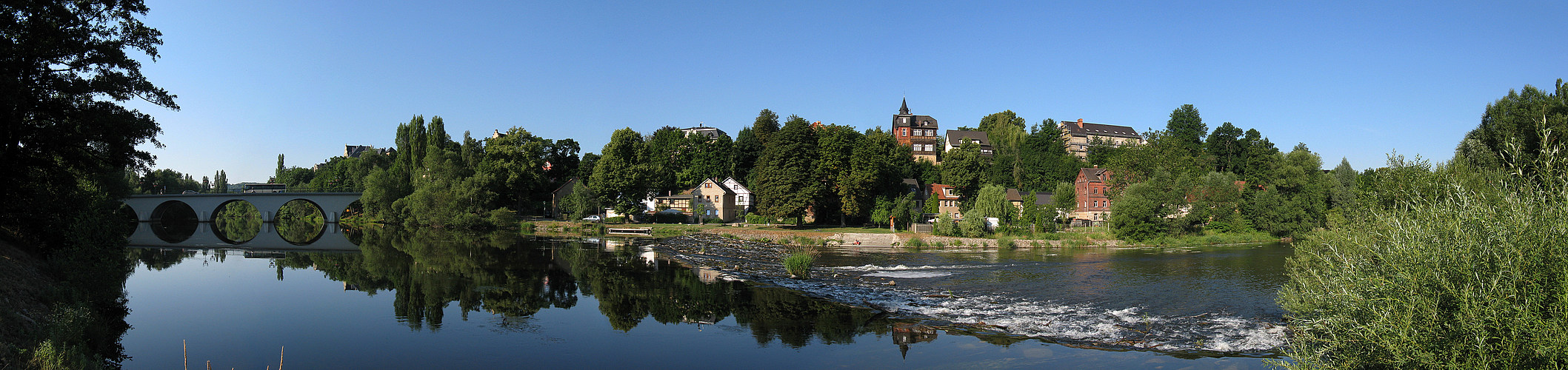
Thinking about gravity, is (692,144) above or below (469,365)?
above

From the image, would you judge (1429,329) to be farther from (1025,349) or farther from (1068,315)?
(1068,315)

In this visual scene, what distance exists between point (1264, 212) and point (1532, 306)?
53.2 metres

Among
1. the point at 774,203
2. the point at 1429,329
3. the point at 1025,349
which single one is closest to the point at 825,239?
the point at 774,203

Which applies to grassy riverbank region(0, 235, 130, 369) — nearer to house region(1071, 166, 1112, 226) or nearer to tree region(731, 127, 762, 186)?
tree region(731, 127, 762, 186)

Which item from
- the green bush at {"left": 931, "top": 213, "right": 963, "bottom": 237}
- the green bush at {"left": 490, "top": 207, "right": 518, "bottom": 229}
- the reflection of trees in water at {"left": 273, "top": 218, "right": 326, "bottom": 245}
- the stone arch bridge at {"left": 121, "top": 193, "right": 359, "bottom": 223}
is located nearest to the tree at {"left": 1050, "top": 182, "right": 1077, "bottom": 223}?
the green bush at {"left": 931, "top": 213, "right": 963, "bottom": 237}

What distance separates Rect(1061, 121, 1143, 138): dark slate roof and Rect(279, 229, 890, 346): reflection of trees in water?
97362 mm

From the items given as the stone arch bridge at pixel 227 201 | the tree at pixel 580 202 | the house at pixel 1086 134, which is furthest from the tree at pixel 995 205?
the house at pixel 1086 134

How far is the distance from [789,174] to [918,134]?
5054 centimetres

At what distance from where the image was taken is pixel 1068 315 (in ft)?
61.3

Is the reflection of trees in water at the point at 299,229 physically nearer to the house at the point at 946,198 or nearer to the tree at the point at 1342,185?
the house at the point at 946,198

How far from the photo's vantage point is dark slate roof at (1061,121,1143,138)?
4564 inches

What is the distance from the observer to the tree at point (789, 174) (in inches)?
2009

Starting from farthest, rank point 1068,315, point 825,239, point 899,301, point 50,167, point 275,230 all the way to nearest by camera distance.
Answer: point 275,230, point 825,239, point 899,301, point 1068,315, point 50,167

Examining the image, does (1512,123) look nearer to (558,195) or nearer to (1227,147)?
(1227,147)
